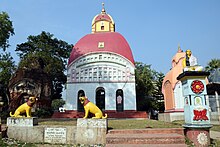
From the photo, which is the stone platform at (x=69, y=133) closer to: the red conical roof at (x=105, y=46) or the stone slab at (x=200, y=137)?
the stone slab at (x=200, y=137)

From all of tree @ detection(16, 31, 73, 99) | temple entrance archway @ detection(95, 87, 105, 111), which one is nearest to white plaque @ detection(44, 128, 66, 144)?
temple entrance archway @ detection(95, 87, 105, 111)

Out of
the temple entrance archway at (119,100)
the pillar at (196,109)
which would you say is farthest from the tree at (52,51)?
the pillar at (196,109)

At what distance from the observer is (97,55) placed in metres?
21.9

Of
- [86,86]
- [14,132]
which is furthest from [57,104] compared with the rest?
[14,132]

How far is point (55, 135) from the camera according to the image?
6.47m

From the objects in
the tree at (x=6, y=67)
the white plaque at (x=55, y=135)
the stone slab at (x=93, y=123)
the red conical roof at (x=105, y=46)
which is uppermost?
the red conical roof at (x=105, y=46)

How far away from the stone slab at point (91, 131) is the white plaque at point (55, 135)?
50 cm

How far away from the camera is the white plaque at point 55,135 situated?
6.43 metres

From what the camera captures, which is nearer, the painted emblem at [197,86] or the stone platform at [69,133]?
the painted emblem at [197,86]

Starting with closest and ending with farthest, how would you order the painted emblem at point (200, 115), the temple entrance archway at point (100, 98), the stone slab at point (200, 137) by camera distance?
the stone slab at point (200, 137), the painted emblem at point (200, 115), the temple entrance archway at point (100, 98)

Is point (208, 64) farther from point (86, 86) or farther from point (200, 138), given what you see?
point (200, 138)

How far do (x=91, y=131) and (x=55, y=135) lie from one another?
128 cm

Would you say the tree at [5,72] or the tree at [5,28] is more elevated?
the tree at [5,28]

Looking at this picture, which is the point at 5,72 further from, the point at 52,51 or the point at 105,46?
the point at 105,46
